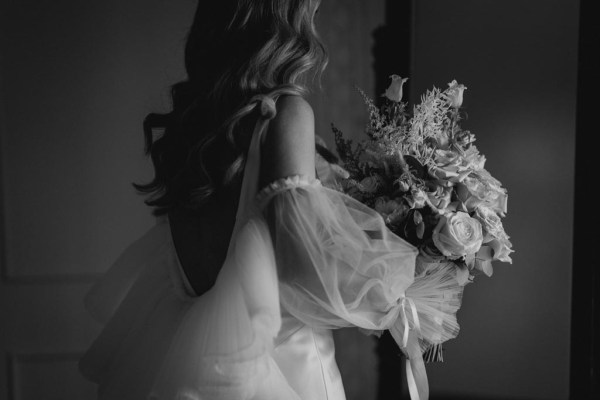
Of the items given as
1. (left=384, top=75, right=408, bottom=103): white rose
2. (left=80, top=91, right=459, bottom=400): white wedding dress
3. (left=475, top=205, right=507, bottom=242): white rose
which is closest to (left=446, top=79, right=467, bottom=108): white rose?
(left=384, top=75, right=408, bottom=103): white rose

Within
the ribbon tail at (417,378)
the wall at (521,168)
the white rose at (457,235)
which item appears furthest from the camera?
the wall at (521,168)

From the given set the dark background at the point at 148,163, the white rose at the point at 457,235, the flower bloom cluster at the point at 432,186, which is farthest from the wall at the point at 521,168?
the white rose at the point at 457,235

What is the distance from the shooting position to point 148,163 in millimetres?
2453

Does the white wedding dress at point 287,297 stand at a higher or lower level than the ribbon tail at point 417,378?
higher

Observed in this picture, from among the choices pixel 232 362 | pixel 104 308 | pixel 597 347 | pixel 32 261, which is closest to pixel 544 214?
pixel 597 347

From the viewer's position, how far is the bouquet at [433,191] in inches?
52.4

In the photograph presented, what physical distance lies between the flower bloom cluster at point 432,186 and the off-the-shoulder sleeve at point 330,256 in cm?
13

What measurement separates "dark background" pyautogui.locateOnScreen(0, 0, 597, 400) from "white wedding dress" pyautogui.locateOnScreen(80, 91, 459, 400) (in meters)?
1.12

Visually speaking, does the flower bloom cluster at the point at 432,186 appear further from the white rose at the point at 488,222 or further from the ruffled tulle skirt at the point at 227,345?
the ruffled tulle skirt at the point at 227,345

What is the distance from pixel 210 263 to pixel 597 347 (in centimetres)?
159

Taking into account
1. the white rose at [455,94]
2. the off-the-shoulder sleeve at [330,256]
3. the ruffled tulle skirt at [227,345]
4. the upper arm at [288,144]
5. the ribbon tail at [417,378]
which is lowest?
the ribbon tail at [417,378]

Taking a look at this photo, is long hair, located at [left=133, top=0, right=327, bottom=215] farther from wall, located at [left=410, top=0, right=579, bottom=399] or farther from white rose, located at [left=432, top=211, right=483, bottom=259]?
wall, located at [left=410, top=0, right=579, bottom=399]

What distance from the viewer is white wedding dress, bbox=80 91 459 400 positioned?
115cm

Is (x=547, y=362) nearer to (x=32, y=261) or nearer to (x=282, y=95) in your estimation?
(x=282, y=95)
